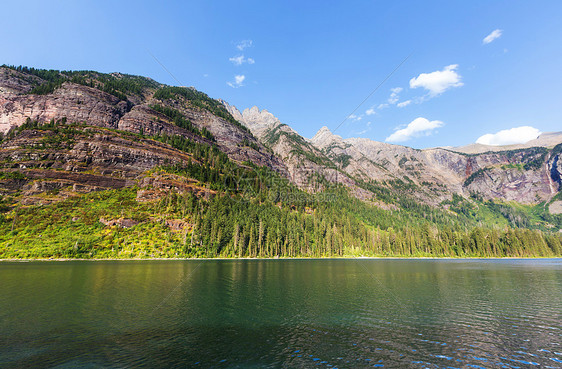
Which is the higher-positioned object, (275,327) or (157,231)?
(157,231)

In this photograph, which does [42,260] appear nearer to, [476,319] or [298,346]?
[298,346]

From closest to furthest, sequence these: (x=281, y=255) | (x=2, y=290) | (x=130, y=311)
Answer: (x=130, y=311) → (x=2, y=290) → (x=281, y=255)

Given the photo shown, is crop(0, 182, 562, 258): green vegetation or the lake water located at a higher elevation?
crop(0, 182, 562, 258): green vegetation

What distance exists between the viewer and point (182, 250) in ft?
449

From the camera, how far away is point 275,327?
29.1 m

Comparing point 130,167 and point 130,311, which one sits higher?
point 130,167

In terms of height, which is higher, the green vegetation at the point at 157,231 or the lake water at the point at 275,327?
the green vegetation at the point at 157,231

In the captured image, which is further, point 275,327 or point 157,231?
point 157,231

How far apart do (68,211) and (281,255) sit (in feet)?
424

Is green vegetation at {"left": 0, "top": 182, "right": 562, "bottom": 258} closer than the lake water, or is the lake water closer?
the lake water

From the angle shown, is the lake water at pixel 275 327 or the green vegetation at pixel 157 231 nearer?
the lake water at pixel 275 327

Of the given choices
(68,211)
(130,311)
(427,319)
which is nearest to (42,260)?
(68,211)

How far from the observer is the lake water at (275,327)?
20.6m

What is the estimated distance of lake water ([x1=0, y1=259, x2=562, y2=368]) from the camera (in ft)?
67.5
